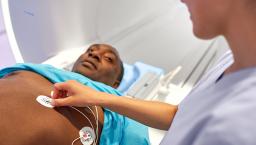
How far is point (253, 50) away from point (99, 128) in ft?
2.67

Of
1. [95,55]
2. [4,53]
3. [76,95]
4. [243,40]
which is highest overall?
[243,40]

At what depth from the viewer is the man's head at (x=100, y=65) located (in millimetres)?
1675

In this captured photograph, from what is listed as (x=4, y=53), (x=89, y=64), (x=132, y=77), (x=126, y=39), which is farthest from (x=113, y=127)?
(x=4, y=53)

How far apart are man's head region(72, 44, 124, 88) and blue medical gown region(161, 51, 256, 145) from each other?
98 cm

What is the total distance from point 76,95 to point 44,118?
132 mm

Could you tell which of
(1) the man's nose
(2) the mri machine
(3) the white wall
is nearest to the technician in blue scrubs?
(2) the mri machine

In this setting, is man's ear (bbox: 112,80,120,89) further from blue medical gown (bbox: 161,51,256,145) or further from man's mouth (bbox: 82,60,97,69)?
blue medical gown (bbox: 161,51,256,145)

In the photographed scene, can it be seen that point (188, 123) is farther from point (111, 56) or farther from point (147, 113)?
point (111, 56)

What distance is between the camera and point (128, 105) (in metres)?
1.07

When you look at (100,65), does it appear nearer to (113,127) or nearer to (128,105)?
(113,127)

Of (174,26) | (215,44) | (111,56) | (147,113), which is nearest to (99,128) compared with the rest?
(147,113)

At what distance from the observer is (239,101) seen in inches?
24.1

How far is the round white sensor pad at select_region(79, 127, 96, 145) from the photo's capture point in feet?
3.87

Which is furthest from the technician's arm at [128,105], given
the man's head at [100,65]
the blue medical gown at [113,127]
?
the man's head at [100,65]
